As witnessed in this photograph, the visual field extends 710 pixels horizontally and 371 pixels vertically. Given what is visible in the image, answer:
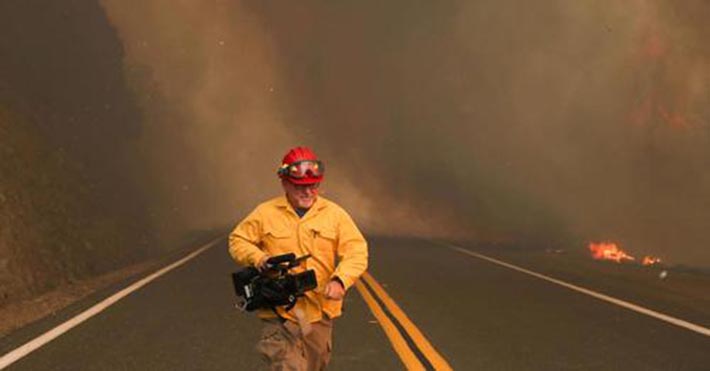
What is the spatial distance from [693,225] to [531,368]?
4472 centimetres

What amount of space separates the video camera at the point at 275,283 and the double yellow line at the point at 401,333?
3451 mm

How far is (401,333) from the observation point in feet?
29.2

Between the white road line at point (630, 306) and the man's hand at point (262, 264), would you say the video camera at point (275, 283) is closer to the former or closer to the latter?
the man's hand at point (262, 264)

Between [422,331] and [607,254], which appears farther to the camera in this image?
[607,254]

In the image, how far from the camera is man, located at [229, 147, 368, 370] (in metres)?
4.06

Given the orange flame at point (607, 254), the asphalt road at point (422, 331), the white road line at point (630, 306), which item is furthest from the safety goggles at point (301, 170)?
the orange flame at point (607, 254)

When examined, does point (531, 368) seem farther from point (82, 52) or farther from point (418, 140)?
point (418, 140)

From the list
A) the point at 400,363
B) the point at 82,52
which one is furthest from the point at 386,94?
the point at 400,363

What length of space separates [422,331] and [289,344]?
5.08 meters

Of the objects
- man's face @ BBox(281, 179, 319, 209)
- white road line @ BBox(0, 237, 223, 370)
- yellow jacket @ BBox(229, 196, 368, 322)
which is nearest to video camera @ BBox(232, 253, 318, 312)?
yellow jacket @ BBox(229, 196, 368, 322)

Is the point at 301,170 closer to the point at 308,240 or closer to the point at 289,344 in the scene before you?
the point at 308,240

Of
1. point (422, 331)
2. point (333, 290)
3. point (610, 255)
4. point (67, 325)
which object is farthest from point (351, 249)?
point (610, 255)

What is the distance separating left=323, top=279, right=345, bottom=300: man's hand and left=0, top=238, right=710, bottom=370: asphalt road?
130 inches

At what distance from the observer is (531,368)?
7164 millimetres
